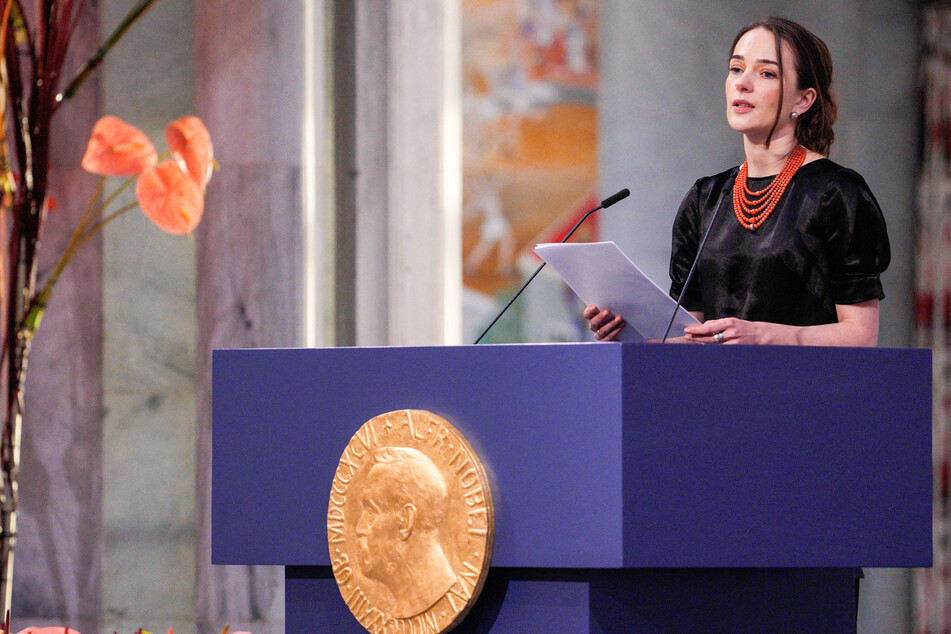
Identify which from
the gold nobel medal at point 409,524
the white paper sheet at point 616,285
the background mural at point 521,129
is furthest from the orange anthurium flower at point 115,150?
the background mural at point 521,129

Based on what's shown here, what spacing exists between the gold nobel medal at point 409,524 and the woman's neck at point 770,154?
0.80m

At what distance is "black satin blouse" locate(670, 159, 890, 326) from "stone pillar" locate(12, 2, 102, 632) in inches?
105

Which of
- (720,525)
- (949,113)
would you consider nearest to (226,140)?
(949,113)

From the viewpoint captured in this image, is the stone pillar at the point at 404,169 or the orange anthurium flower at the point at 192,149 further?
the stone pillar at the point at 404,169

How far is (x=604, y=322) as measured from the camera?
1.81m

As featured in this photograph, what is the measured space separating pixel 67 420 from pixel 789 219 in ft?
9.35

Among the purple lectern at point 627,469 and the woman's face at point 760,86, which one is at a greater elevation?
the woman's face at point 760,86

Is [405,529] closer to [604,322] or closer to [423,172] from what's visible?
[604,322]

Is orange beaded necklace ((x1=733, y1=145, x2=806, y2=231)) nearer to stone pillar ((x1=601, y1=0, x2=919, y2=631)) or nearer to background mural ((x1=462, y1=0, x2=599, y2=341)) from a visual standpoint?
stone pillar ((x1=601, y1=0, x2=919, y2=631))

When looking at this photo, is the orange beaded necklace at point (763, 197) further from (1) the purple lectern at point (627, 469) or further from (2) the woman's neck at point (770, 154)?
(1) the purple lectern at point (627, 469)

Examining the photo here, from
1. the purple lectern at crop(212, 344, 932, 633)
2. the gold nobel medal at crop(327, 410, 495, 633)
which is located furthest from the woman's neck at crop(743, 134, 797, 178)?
the gold nobel medal at crop(327, 410, 495, 633)

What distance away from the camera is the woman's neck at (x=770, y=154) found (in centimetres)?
198

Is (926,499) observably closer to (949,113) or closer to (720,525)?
(720,525)

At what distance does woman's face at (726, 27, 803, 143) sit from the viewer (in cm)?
193
